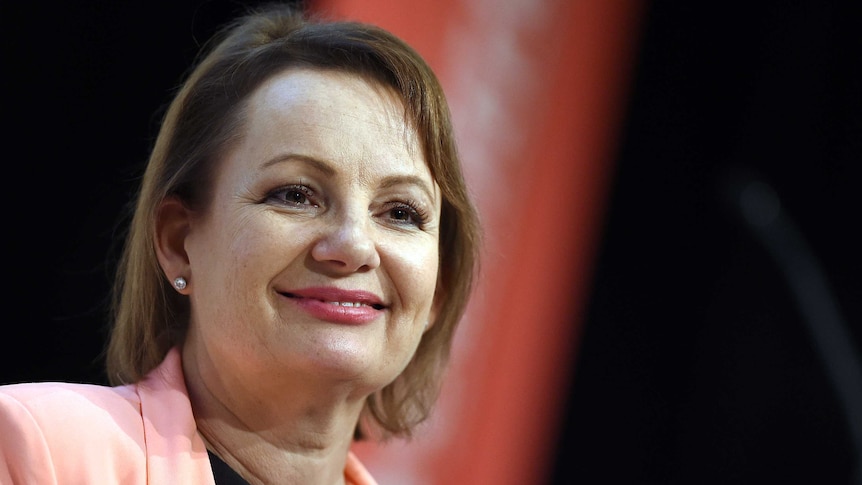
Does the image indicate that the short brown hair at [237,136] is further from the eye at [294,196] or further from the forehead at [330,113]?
the eye at [294,196]

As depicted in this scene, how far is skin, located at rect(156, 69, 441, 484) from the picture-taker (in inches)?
56.3

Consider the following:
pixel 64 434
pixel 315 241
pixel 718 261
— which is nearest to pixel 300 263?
pixel 315 241

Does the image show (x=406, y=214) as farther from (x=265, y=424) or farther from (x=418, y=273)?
(x=265, y=424)

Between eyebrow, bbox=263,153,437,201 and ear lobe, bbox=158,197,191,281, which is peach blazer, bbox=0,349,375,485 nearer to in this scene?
ear lobe, bbox=158,197,191,281

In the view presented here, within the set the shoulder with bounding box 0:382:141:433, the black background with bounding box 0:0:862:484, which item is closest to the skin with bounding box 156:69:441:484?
the shoulder with bounding box 0:382:141:433

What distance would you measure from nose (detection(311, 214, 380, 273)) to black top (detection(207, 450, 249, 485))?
34 centimetres

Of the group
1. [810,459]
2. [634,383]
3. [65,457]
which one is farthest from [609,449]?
[65,457]

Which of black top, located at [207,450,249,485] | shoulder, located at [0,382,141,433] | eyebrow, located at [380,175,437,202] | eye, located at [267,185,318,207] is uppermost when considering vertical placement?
eyebrow, located at [380,175,437,202]

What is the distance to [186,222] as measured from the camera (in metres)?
1.57

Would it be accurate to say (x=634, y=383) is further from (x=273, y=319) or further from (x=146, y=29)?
(x=273, y=319)

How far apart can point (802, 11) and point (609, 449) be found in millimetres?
1738

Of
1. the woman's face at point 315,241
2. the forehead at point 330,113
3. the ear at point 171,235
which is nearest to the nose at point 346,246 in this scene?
the woman's face at point 315,241

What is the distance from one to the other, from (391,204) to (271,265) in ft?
0.68

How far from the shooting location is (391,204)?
4.94 ft
